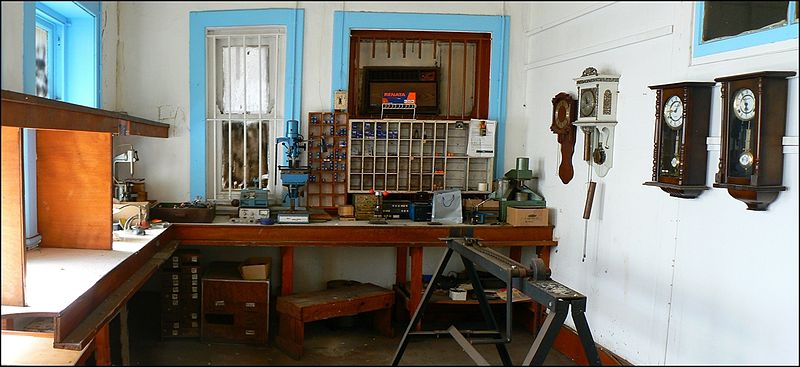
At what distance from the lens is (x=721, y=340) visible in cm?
215

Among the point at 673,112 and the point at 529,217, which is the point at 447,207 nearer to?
the point at 529,217

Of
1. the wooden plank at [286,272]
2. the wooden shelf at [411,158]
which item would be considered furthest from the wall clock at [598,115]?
the wooden plank at [286,272]

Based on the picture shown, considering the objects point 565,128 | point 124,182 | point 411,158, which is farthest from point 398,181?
point 124,182

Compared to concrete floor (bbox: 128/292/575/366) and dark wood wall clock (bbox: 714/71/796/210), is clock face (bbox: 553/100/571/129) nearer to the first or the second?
dark wood wall clock (bbox: 714/71/796/210)

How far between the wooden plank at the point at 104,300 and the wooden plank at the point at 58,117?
56cm

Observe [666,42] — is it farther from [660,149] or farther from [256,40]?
[256,40]

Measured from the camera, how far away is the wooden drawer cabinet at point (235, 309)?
321 centimetres

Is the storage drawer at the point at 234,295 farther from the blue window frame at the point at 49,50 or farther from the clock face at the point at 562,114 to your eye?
the clock face at the point at 562,114

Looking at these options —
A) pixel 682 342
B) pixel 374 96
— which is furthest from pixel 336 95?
pixel 682 342

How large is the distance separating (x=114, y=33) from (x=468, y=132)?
7.20 ft

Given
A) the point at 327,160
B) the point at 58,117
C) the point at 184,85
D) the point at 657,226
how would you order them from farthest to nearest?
1. the point at 327,160
2. the point at 184,85
3. the point at 657,226
4. the point at 58,117

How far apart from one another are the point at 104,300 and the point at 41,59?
100cm

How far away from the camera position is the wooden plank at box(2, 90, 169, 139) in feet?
4.89

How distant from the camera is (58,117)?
5.81 feet
